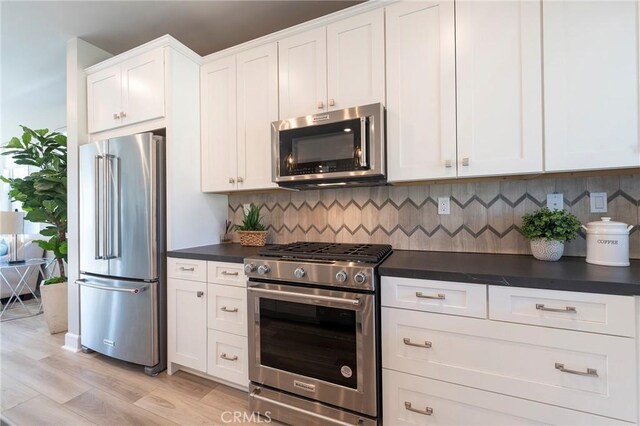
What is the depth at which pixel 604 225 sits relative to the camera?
140 cm

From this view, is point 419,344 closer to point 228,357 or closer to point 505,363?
point 505,363

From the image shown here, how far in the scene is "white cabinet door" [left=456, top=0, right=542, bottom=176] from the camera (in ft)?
4.80

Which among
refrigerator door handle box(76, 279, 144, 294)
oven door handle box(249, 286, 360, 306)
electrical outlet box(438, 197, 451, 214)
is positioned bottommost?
refrigerator door handle box(76, 279, 144, 294)

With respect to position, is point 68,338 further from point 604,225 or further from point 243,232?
point 604,225

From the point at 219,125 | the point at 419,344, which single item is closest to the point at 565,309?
the point at 419,344

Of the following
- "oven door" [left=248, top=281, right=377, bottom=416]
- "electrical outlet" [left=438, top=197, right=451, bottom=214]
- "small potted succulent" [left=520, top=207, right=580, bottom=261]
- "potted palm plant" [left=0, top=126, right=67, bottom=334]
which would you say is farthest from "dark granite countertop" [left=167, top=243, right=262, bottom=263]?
"potted palm plant" [left=0, top=126, right=67, bottom=334]

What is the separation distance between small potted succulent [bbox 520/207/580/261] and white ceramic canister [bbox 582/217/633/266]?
9 centimetres

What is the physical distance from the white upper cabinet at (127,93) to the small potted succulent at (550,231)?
262cm

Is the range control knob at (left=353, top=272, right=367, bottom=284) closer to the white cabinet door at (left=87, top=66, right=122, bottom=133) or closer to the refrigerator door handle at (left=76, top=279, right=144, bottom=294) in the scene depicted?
the refrigerator door handle at (left=76, top=279, right=144, bottom=294)

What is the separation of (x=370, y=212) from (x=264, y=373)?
50.8 inches

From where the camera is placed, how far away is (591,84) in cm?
137

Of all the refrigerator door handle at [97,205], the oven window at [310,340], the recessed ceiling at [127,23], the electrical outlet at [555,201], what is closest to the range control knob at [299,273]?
the oven window at [310,340]

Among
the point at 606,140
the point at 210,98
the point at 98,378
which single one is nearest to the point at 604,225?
the point at 606,140

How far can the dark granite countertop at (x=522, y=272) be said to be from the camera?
1097 mm
